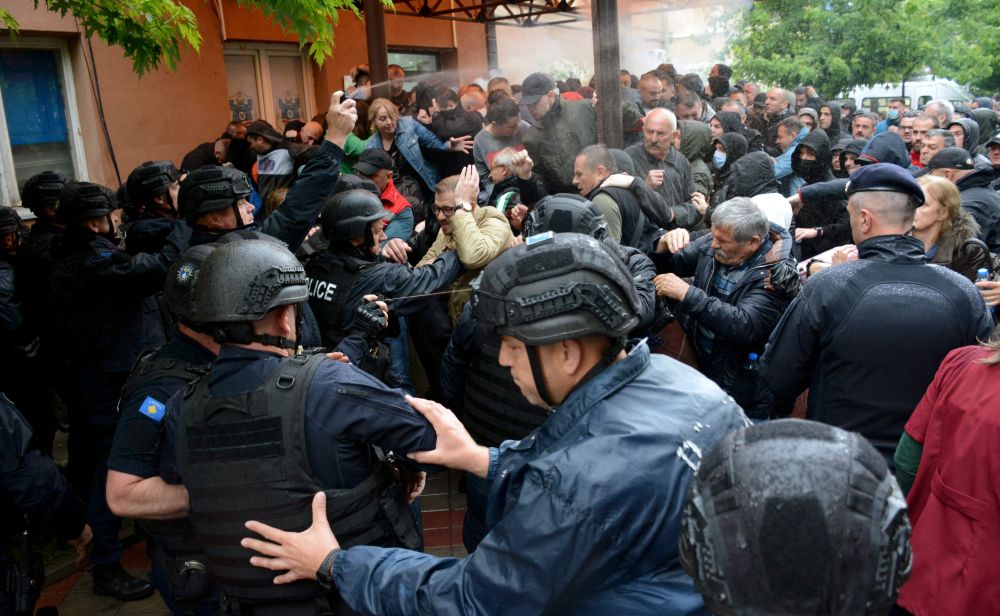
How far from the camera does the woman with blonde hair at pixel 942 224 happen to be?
13.9ft

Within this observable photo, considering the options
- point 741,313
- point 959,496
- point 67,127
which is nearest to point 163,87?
point 67,127

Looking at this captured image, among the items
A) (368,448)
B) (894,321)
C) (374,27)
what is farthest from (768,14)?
(368,448)

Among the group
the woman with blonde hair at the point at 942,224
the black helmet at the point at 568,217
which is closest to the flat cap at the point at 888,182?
the woman with blonde hair at the point at 942,224

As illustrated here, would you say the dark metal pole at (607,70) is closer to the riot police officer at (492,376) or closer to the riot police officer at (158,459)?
the riot police officer at (492,376)

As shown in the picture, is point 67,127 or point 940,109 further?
point 67,127

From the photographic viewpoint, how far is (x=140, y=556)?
4.98 meters

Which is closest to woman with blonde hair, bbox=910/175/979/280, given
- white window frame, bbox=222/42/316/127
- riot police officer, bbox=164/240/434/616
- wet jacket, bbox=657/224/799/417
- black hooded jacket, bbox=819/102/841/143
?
wet jacket, bbox=657/224/799/417

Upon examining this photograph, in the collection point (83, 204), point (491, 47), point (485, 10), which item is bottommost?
point (83, 204)

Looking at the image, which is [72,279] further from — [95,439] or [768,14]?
[768,14]

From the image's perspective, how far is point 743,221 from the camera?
4148 mm

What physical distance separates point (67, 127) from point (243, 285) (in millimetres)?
8211

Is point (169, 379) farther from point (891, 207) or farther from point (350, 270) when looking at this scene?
point (891, 207)

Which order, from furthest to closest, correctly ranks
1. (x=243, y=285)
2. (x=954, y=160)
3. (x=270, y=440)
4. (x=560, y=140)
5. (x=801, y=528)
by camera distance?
(x=560, y=140) < (x=954, y=160) < (x=243, y=285) < (x=270, y=440) < (x=801, y=528)

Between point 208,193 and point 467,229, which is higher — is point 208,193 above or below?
above
